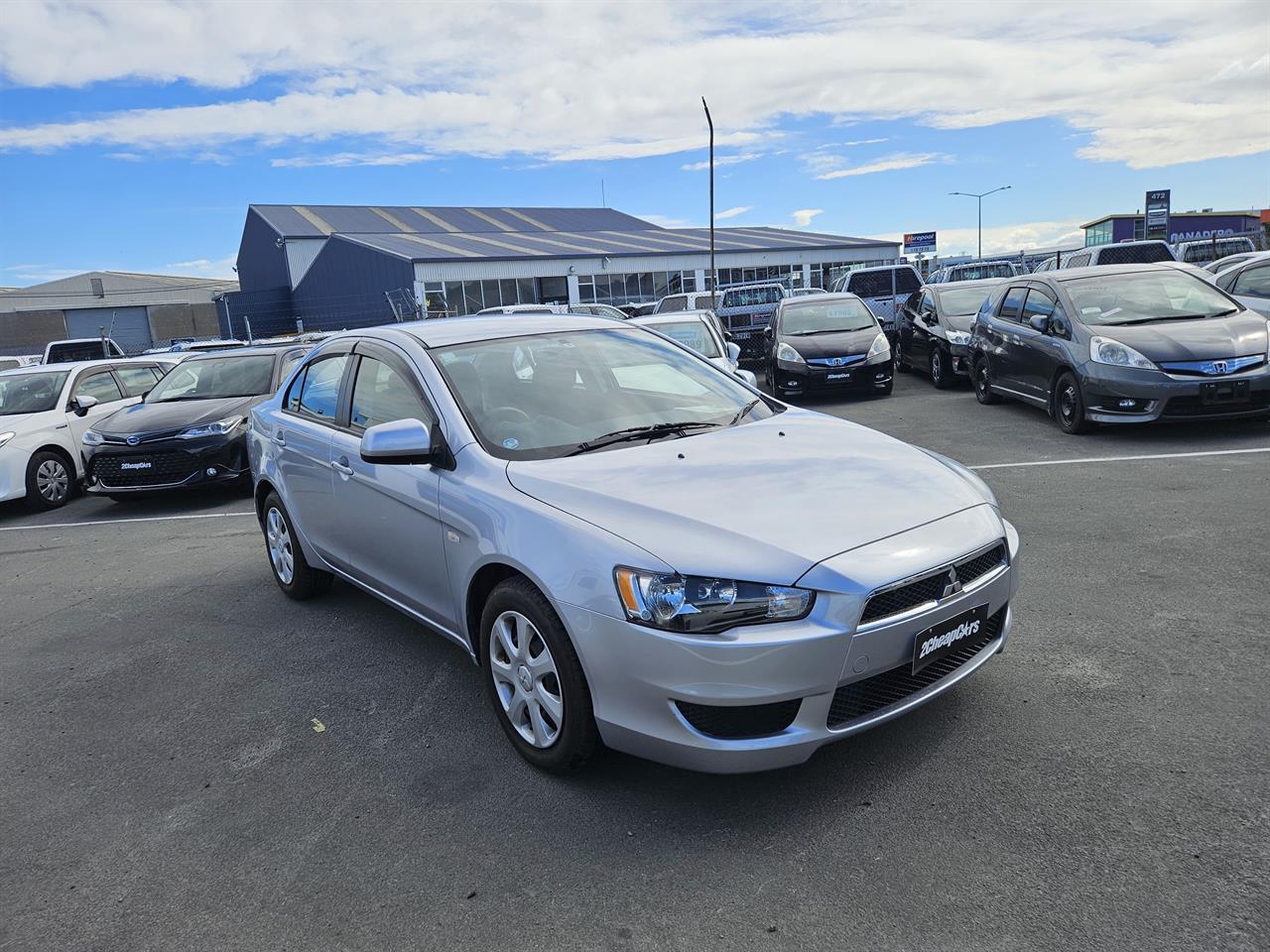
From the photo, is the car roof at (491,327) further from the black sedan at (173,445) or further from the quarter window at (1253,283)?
the quarter window at (1253,283)

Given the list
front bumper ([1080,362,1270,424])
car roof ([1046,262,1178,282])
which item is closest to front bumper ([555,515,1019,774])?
front bumper ([1080,362,1270,424])

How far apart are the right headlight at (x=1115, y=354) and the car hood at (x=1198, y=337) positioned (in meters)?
0.05

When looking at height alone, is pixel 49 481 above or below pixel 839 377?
below

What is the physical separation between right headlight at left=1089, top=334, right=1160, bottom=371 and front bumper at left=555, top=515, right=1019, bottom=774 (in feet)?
21.7

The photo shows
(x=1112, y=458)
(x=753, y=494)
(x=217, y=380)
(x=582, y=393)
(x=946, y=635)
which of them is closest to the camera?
(x=946, y=635)

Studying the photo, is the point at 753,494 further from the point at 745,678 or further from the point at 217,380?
the point at 217,380

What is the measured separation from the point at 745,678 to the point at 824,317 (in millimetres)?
12661

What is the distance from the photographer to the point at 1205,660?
388 centimetres

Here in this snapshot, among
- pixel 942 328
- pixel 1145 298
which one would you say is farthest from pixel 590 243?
pixel 1145 298

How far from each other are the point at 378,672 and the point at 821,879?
259 centimetres

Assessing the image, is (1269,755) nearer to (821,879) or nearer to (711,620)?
(821,879)

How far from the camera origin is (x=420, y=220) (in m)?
59.0

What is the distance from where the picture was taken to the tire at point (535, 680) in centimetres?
317

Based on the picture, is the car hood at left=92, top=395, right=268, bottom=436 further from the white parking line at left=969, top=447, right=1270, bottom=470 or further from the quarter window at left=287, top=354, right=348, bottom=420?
the white parking line at left=969, top=447, right=1270, bottom=470
